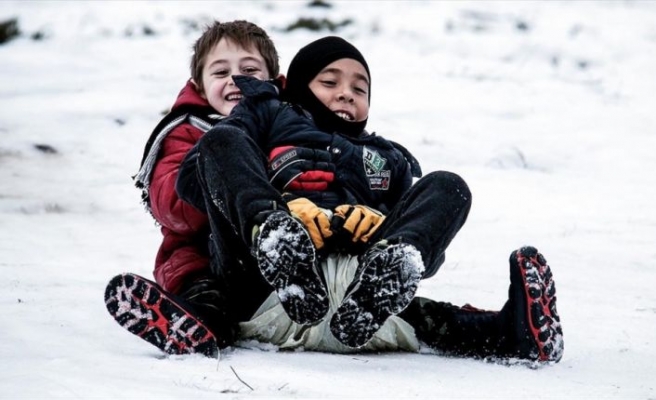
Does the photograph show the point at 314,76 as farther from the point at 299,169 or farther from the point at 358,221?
the point at 358,221

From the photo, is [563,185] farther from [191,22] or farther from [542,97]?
[191,22]

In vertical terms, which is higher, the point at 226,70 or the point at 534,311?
the point at 226,70

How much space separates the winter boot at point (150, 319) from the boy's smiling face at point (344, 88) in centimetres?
117

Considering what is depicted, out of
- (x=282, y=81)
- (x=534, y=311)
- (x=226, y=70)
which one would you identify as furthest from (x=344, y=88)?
(x=534, y=311)

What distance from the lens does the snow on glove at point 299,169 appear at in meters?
2.96

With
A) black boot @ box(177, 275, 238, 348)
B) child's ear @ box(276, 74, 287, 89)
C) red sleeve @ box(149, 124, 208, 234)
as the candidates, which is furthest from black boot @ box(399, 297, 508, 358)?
child's ear @ box(276, 74, 287, 89)

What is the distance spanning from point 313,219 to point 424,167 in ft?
13.7

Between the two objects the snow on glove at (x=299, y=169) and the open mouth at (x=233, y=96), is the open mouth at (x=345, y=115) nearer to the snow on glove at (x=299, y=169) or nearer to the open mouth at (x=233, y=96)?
the snow on glove at (x=299, y=169)

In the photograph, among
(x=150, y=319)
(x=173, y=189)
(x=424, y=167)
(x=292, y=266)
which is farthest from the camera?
(x=424, y=167)

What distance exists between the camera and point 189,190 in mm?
2943

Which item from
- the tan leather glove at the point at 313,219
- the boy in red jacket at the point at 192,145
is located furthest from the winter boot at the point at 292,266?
the boy in red jacket at the point at 192,145

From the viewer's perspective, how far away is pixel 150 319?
2582 millimetres

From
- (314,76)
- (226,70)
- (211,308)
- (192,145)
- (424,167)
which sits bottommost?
(424,167)

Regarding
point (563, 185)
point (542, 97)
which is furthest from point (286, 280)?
point (542, 97)
